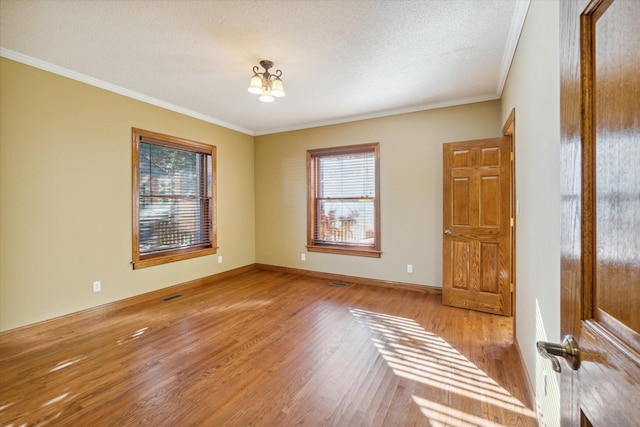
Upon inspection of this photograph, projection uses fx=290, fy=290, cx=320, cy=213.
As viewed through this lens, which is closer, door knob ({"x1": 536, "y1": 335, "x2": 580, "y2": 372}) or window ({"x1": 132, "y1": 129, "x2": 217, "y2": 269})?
door knob ({"x1": 536, "y1": 335, "x2": 580, "y2": 372})

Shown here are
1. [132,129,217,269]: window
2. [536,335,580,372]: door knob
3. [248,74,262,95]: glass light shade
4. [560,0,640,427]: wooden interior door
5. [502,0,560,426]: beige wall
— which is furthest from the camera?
[132,129,217,269]: window

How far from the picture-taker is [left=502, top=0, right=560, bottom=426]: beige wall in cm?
135

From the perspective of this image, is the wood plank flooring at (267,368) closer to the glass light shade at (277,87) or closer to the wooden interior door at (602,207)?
the wooden interior door at (602,207)

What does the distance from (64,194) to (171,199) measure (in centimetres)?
127

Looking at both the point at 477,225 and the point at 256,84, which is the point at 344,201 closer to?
the point at 477,225

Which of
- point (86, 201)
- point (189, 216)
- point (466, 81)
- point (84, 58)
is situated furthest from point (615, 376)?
point (189, 216)

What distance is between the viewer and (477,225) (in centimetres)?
346

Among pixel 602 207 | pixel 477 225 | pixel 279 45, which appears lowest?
pixel 477 225

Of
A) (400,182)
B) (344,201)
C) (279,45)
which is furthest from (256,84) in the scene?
(344,201)

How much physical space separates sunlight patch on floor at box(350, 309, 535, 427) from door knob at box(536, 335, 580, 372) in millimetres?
1335

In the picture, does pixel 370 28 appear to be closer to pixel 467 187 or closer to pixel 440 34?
pixel 440 34

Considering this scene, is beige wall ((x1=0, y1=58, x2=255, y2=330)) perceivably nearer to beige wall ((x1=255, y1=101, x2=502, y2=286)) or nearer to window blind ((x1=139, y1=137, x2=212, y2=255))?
window blind ((x1=139, y1=137, x2=212, y2=255))

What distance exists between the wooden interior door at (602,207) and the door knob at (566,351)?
0.02 m

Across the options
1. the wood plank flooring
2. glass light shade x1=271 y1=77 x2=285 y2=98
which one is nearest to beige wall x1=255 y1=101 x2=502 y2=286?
the wood plank flooring
